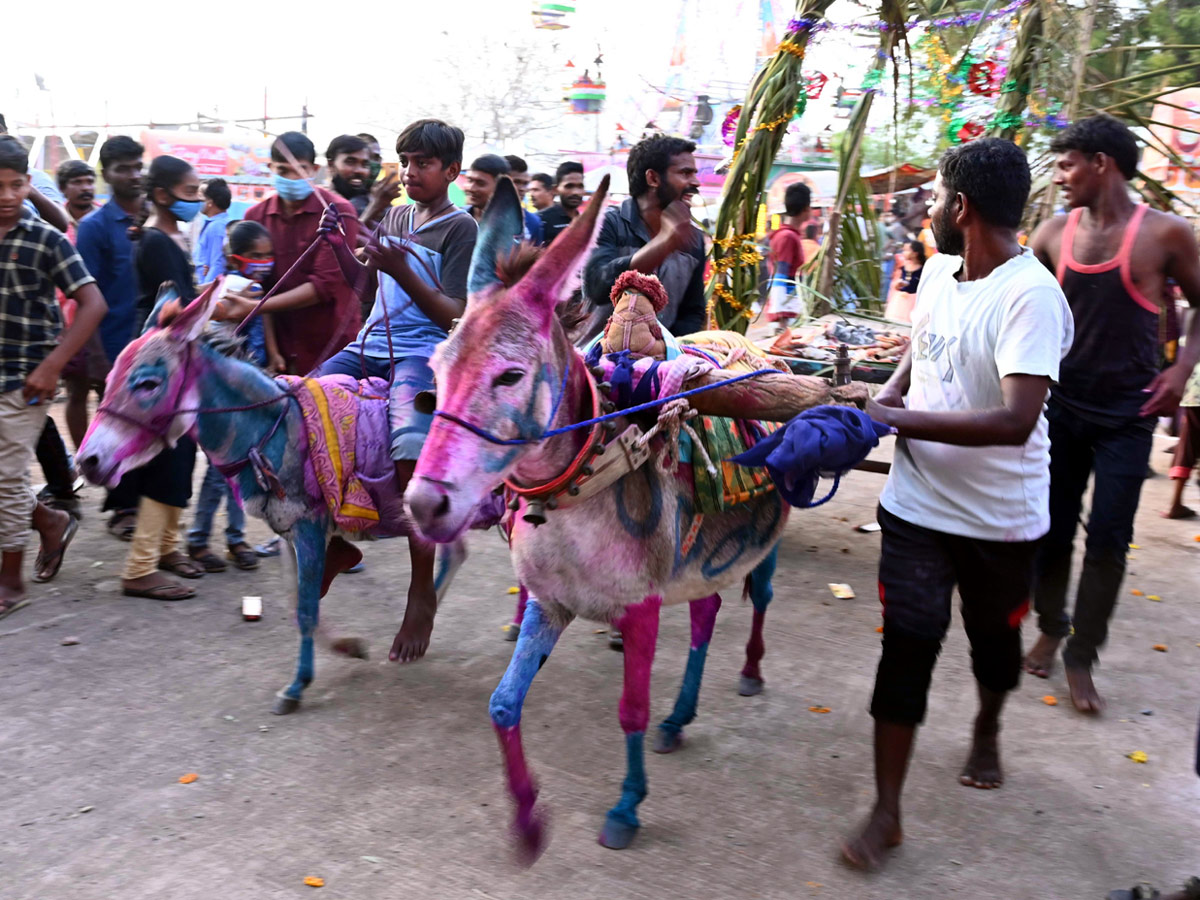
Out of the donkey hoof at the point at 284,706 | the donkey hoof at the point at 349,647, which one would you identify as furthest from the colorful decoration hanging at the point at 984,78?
the donkey hoof at the point at 284,706

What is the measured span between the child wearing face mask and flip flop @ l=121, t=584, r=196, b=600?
0.43 metres

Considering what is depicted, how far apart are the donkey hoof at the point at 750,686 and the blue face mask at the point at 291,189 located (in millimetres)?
3585

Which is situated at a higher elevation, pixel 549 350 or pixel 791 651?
pixel 549 350

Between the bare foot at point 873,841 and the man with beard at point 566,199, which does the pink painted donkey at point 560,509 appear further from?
the man with beard at point 566,199

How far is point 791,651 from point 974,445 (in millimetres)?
2395

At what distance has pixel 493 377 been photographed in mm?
2531

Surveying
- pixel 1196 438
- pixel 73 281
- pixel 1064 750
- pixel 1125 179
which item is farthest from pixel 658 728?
pixel 1196 438

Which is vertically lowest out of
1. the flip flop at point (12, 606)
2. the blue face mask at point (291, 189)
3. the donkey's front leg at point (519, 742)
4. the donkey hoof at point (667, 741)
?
the flip flop at point (12, 606)

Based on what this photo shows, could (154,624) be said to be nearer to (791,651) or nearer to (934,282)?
(791,651)

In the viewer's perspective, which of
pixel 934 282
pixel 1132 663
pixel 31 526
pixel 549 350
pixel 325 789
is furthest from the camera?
pixel 31 526

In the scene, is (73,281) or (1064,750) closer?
(1064,750)

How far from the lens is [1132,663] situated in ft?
15.8

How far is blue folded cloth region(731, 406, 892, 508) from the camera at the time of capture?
8.69 ft

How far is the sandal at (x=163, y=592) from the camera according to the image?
5336 millimetres
